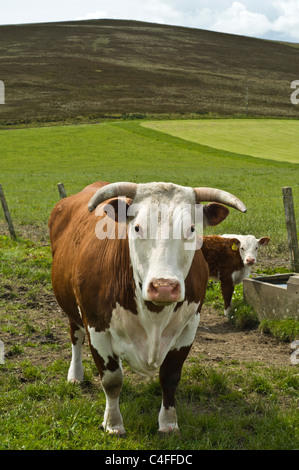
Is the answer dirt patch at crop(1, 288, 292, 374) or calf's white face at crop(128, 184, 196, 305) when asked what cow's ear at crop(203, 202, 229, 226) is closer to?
calf's white face at crop(128, 184, 196, 305)

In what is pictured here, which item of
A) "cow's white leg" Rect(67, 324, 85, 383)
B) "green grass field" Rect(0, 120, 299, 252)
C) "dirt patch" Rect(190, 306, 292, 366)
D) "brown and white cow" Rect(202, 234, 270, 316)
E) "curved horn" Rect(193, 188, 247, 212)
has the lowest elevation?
"dirt patch" Rect(190, 306, 292, 366)

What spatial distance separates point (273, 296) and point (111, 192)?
397 cm

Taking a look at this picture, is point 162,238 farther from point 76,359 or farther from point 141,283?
point 76,359

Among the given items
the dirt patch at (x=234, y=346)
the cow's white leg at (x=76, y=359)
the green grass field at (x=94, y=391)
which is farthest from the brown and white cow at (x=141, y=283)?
the dirt patch at (x=234, y=346)

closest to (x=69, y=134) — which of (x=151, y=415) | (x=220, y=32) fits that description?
(x=151, y=415)

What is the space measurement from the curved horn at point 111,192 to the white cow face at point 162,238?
6 centimetres

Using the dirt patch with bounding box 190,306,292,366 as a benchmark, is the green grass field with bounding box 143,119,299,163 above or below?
above

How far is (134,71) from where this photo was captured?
80.3m

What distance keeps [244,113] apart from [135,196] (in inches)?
2245

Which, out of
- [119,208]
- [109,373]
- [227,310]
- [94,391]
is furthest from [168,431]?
[227,310]

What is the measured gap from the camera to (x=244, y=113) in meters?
58.0

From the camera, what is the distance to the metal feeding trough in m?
6.56

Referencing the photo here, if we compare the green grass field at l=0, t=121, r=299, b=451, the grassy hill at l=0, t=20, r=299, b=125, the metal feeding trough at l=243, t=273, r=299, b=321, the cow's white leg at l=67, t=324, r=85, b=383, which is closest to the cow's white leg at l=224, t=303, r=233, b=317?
the metal feeding trough at l=243, t=273, r=299, b=321

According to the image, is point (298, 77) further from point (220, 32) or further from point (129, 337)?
point (129, 337)
